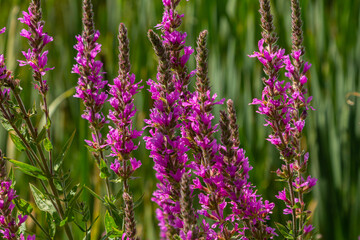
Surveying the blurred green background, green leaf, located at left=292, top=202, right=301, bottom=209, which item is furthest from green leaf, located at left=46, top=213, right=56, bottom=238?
the blurred green background

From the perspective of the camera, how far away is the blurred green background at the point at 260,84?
2293 mm

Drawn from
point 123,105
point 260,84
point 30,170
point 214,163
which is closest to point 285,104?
point 214,163

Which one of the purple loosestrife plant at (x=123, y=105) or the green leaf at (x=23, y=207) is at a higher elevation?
the purple loosestrife plant at (x=123, y=105)

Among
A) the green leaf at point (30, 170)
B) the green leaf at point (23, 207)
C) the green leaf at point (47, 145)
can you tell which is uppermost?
the green leaf at point (47, 145)

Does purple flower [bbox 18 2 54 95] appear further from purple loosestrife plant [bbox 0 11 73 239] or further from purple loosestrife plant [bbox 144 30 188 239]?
purple loosestrife plant [bbox 144 30 188 239]

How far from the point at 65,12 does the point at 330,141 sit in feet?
5.79

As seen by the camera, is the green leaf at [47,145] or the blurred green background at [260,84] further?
the blurred green background at [260,84]

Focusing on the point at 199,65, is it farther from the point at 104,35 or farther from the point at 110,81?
the point at 104,35

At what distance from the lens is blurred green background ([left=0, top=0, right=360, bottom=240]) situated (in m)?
2.29

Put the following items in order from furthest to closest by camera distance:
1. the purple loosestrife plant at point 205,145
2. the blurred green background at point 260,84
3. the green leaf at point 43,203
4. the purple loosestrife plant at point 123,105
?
the blurred green background at point 260,84, the green leaf at point 43,203, the purple loosestrife plant at point 123,105, the purple loosestrife plant at point 205,145

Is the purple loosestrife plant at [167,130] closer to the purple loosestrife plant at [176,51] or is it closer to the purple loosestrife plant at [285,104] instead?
the purple loosestrife plant at [176,51]

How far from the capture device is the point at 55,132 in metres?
2.70

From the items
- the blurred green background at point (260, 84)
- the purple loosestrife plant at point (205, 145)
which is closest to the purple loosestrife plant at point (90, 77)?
the purple loosestrife plant at point (205, 145)

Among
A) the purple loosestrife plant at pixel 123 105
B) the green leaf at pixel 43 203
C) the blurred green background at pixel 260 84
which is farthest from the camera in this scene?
the blurred green background at pixel 260 84
